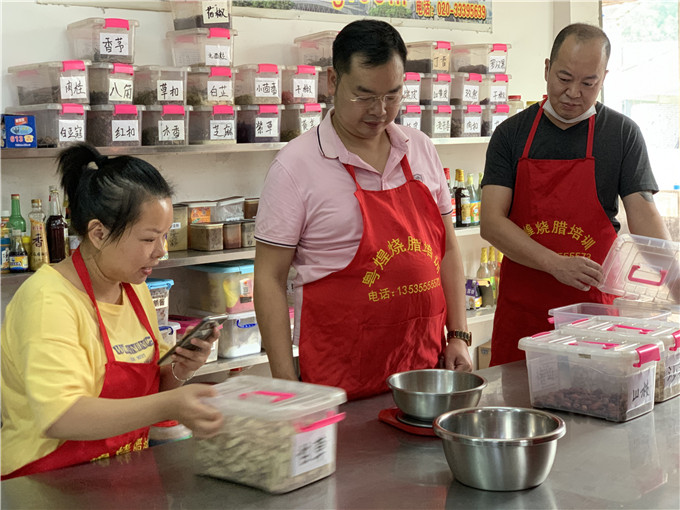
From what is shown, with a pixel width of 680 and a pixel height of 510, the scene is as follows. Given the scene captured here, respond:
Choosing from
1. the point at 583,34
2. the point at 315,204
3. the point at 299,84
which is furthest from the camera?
the point at 299,84

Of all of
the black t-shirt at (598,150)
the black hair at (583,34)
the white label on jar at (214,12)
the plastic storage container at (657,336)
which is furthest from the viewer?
the white label on jar at (214,12)

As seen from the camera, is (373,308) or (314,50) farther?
(314,50)

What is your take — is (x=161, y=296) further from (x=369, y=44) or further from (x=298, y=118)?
(x=369, y=44)

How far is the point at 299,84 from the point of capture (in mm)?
4070

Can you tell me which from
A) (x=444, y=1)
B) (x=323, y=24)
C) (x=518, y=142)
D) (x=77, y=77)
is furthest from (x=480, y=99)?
(x=77, y=77)

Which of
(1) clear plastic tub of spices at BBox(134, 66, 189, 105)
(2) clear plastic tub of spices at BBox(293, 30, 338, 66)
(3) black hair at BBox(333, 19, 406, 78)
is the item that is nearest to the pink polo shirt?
(3) black hair at BBox(333, 19, 406, 78)

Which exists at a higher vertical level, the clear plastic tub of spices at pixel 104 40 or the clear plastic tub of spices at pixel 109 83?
the clear plastic tub of spices at pixel 104 40

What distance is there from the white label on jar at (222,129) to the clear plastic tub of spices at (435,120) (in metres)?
1.21

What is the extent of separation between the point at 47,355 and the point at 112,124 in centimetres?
203

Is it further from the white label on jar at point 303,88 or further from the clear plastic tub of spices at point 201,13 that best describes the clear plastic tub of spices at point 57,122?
the white label on jar at point 303,88

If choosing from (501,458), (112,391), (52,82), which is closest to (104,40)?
(52,82)

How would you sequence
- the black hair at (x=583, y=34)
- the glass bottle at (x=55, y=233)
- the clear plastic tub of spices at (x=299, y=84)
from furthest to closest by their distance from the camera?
the clear plastic tub of spices at (x=299, y=84), the glass bottle at (x=55, y=233), the black hair at (x=583, y=34)

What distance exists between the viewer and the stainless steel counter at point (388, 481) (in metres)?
1.58

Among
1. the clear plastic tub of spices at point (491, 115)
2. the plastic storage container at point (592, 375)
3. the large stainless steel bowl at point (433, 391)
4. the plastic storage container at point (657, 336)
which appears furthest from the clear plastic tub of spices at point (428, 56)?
the large stainless steel bowl at point (433, 391)
